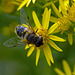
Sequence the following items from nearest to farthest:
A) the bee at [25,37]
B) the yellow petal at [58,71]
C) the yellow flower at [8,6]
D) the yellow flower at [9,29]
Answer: the bee at [25,37] → the yellow flower at [8,6] → the yellow petal at [58,71] → the yellow flower at [9,29]

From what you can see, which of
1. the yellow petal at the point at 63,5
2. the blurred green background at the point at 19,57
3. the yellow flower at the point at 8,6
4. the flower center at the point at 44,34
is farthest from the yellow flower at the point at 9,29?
the yellow petal at the point at 63,5

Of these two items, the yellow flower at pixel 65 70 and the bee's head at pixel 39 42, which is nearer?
the bee's head at pixel 39 42

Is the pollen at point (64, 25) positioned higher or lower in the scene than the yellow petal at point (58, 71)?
higher

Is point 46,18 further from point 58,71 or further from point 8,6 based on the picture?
point 58,71

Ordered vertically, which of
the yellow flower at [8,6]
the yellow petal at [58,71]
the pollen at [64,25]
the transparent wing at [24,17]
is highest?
the yellow flower at [8,6]

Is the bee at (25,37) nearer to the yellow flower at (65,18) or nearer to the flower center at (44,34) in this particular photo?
the flower center at (44,34)

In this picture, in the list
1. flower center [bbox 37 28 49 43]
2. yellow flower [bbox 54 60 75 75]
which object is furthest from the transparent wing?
yellow flower [bbox 54 60 75 75]

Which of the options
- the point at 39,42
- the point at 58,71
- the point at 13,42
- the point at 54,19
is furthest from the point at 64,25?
the point at 58,71

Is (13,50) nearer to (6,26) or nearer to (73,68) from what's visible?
(6,26)

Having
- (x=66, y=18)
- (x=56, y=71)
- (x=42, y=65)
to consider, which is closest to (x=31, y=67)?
(x=42, y=65)
